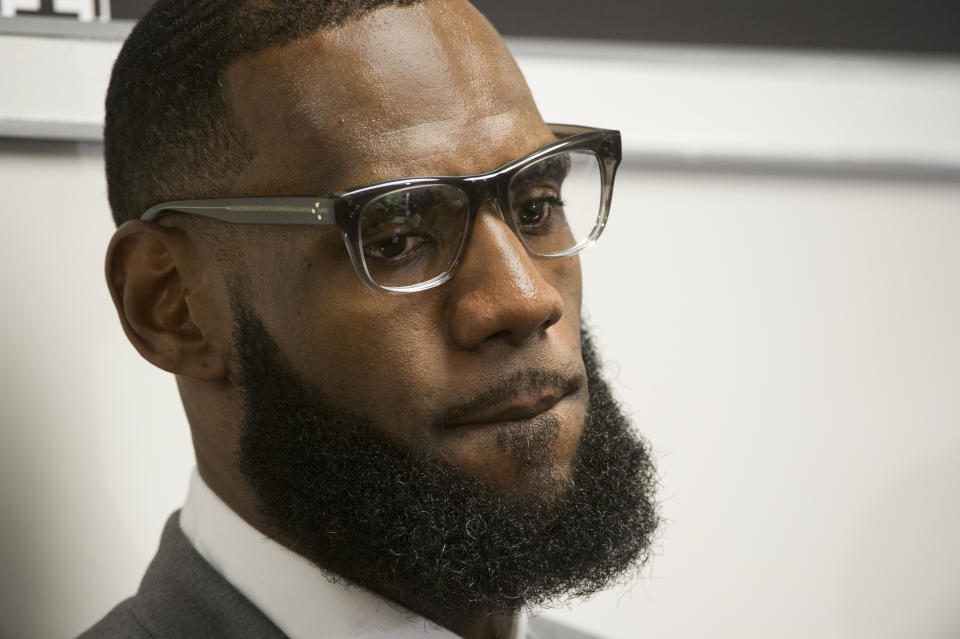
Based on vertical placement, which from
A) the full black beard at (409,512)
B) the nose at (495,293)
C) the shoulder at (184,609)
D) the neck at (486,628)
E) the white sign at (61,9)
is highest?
the white sign at (61,9)

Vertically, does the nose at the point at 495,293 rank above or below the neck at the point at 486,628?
above

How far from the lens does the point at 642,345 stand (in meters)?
1.22

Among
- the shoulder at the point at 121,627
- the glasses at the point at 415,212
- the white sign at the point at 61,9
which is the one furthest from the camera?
the white sign at the point at 61,9

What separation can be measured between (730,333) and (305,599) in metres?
0.64

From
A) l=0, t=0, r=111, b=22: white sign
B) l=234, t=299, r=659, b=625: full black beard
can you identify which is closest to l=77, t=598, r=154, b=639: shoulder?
l=234, t=299, r=659, b=625: full black beard

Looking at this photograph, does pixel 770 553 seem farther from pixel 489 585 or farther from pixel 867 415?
pixel 489 585

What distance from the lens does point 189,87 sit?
83 centimetres

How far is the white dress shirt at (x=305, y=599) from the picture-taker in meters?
0.84

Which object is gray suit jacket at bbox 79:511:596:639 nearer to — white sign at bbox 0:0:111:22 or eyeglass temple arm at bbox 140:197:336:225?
eyeglass temple arm at bbox 140:197:336:225

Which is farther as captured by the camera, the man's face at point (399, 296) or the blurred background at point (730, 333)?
the blurred background at point (730, 333)

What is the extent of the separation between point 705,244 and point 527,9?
36 cm

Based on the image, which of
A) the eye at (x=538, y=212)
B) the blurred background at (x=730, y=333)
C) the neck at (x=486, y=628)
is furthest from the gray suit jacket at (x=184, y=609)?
the eye at (x=538, y=212)

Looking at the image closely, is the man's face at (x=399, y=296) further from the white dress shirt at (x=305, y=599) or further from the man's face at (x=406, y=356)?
the white dress shirt at (x=305, y=599)

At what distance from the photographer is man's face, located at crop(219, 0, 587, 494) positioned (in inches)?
30.4
